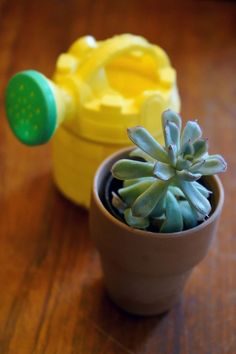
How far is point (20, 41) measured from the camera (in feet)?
3.32

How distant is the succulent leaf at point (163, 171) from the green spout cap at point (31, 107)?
0.63 ft

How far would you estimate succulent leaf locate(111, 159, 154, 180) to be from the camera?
1.74 ft

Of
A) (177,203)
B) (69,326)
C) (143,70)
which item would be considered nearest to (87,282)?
(69,326)

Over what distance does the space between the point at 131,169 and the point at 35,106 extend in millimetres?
178

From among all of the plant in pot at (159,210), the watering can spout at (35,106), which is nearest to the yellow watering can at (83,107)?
the watering can spout at (35,106)

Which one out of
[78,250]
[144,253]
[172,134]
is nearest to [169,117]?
[172,134]

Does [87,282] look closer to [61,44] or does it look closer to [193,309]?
[193,309]

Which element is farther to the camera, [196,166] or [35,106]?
[35,106]

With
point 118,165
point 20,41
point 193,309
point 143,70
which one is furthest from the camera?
point 20,41

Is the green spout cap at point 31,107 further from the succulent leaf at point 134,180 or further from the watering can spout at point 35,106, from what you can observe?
the succulent leaf at point 134,180

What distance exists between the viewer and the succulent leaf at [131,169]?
20.9 inches

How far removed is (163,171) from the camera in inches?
19.5

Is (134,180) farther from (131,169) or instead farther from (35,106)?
(35,106)

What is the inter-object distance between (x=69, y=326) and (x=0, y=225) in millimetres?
170
